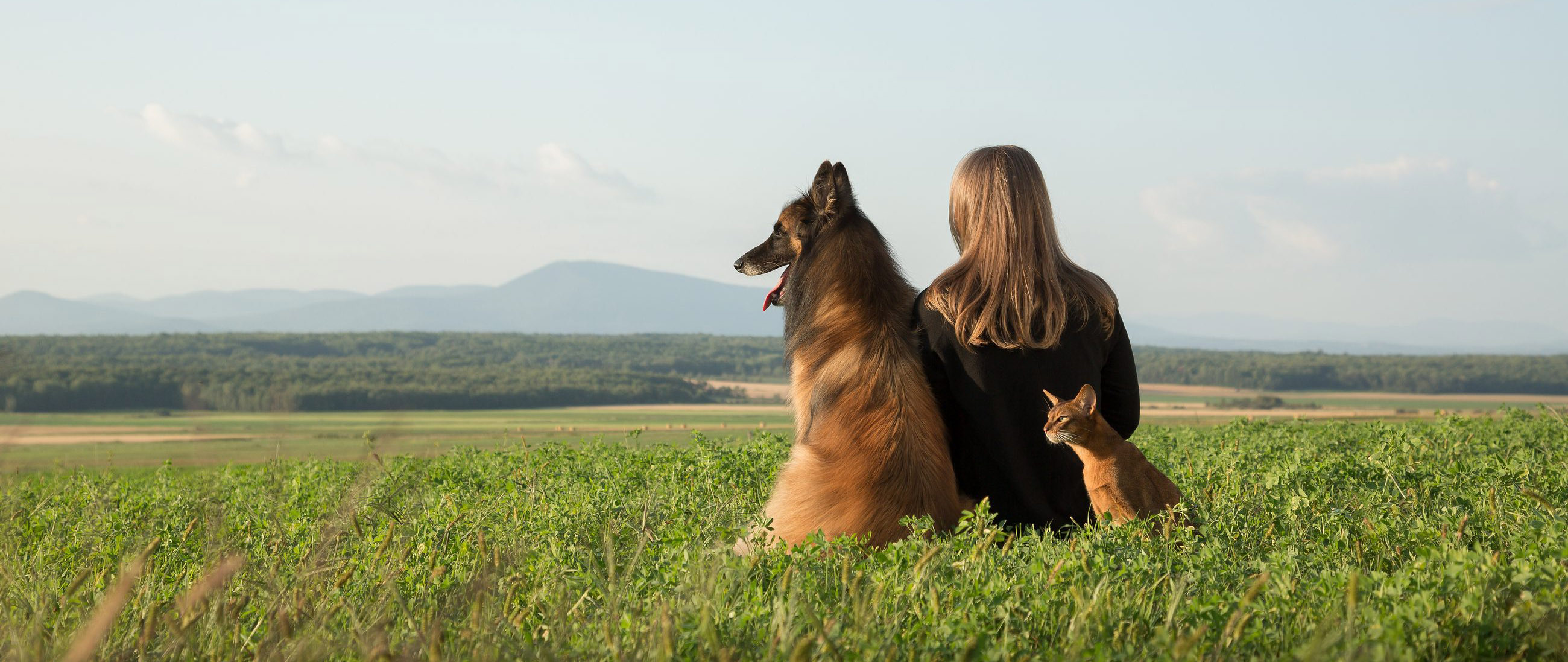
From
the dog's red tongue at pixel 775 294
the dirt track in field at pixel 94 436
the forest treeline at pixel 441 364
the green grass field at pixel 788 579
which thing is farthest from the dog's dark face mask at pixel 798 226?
the forest treeline at pixel 441 364

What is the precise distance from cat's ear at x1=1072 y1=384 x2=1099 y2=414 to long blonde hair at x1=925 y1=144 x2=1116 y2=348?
0.27m

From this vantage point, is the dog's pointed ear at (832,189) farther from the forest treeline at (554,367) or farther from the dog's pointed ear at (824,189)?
the forest treeline at (554,367)

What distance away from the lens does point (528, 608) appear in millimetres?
3035

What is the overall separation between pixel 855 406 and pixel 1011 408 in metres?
0.91

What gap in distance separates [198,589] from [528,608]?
1.32 meters

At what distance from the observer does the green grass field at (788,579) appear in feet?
8.57

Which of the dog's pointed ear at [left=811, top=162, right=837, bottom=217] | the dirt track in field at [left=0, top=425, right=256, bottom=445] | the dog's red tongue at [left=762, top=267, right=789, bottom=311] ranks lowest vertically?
the dirt track in field at [left=0, top=425, right=256, bottom=445]

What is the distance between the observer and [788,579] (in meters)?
3.00

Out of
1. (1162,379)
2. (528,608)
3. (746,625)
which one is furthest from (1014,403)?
(1162,379)

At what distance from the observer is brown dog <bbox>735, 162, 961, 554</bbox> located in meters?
4.31

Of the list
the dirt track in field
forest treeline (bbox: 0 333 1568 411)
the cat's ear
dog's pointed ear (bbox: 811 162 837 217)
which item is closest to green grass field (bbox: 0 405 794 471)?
the dirt track in field

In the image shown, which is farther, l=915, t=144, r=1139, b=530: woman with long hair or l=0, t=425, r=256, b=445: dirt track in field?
l=915, t=144, r=1139, b=530: woman with long hair

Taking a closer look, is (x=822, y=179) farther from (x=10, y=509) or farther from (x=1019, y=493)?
(x=10, y=509)

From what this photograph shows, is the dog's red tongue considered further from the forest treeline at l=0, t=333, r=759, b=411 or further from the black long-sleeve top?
the forest treeline at l=0, t=333, r=759, b=411
